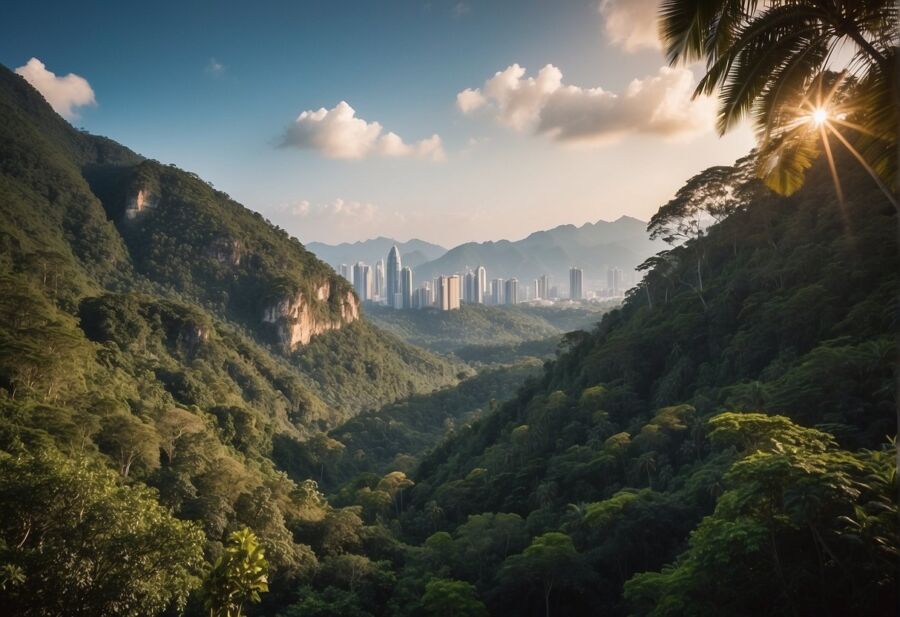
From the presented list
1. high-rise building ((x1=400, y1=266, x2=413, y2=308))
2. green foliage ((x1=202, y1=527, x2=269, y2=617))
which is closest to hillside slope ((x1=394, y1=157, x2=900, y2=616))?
green foliage ((x1=202, y1=527, x2=269, y2=617))

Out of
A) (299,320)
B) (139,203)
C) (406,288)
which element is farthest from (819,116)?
(406,288)

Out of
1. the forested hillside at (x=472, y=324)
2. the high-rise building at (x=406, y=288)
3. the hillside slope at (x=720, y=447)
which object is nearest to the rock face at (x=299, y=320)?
the forested hillside at (x=472, y=324)

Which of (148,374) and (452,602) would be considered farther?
(148,374)

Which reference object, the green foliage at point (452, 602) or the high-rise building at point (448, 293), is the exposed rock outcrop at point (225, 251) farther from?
the green foliage at point (452, 602)

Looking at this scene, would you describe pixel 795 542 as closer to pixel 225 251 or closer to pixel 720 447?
pixel 720 447

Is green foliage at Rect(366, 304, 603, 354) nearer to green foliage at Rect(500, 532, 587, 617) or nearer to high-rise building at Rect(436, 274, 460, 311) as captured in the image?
high-rise building at Rect(436, 274, 460, 311)

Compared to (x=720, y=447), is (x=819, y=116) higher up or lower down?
higher up

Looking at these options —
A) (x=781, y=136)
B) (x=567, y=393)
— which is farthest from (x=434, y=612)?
(x=567, y=393)

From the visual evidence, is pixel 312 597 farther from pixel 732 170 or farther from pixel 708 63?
pixel 732 170
